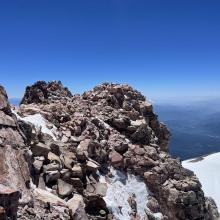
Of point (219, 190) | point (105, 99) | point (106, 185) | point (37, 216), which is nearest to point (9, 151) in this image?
point (37, 216)

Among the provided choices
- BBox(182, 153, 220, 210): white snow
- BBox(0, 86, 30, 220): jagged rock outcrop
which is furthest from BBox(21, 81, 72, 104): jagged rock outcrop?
BBox(182, 153, 220, 210): white snow

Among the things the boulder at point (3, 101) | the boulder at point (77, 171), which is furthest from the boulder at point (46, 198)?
the boulder at point (77, 171)

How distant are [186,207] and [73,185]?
34.8ft

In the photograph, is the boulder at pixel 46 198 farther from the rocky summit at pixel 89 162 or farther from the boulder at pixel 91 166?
the boulder at pixel 91 166

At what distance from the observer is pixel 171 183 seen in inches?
1180

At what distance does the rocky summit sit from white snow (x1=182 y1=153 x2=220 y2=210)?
36.3 metres

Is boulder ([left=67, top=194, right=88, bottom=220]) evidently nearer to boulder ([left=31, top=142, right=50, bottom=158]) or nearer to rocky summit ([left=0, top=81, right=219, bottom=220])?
rocky summit ([left=0, top=81, right=219, bottom=220])

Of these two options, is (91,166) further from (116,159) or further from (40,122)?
(40,122)

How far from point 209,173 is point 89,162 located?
76193 mm

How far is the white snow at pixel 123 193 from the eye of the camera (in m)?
23.5

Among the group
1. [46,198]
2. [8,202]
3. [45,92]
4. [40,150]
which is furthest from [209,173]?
[8,202]

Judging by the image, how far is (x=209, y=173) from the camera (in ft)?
316

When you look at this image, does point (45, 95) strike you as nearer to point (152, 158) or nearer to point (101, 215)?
point (152, 158)

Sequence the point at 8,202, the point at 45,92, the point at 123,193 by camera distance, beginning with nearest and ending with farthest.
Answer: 1. the point at 8,202
2. the point at 123,193
3. the point at 45,92
